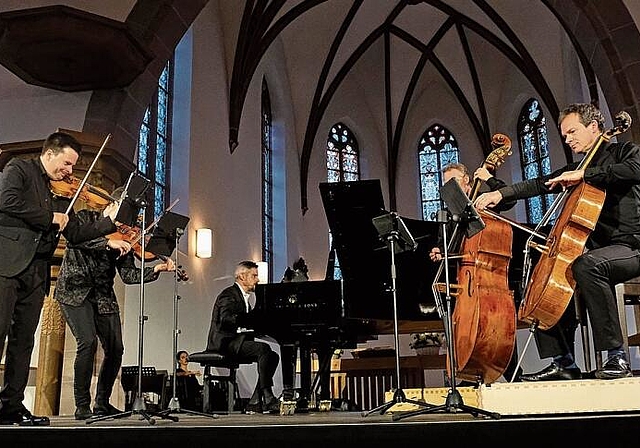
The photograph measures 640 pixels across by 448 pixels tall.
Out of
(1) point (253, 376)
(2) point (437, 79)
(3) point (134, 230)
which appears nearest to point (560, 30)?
(2) point (437, 79)

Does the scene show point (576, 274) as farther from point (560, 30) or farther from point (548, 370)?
point (560, 30)

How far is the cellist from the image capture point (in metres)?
3.95

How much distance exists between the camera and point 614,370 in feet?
12.6

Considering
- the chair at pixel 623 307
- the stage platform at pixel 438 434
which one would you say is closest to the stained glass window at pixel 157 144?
the chair at pixel 623 307

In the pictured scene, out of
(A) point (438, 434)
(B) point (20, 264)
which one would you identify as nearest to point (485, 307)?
(A) point (438, 434)

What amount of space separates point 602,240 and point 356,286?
2821mm

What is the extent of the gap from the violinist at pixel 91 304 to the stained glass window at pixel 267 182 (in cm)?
876

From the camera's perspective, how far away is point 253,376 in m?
12.8

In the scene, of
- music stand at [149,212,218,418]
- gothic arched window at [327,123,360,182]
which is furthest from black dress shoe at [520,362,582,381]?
gothic arched window at [327,123,360,182]

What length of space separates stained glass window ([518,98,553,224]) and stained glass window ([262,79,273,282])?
19.0 ft

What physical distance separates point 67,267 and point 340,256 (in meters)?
2.37

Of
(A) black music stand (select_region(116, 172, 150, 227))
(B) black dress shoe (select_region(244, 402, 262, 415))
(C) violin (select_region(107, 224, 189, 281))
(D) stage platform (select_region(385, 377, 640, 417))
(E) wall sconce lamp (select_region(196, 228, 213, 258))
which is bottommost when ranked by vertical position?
(B) black dress shoe (select_region(244, 402, 262, 415))

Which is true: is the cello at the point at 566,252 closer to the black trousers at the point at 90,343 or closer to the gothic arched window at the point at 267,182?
the black trousers at the point at 90,343

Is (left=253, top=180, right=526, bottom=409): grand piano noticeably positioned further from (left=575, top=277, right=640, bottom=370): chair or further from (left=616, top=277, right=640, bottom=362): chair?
(left=616, top=277, right=640, bottom=362): chair
